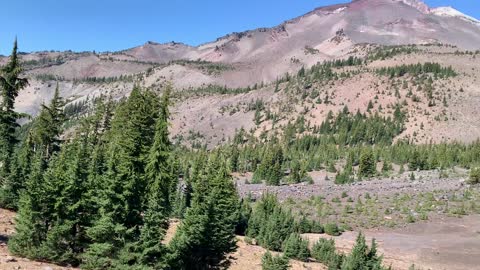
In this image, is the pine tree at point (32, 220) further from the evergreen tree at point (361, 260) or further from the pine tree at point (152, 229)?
the evergreen tree at point (361, 260)

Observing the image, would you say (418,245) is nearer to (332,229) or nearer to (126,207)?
(332,229)

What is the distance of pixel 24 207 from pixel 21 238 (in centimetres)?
168

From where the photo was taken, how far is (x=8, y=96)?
3419 cm

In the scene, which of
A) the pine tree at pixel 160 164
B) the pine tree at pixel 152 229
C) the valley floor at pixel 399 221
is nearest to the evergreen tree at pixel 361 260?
the valley floor at pixel 399 221

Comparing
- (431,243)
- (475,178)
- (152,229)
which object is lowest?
(431,243)

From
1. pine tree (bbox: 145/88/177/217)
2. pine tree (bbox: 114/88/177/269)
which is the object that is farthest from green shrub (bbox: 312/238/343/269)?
pine tree (bbox: 114/88/177/269)

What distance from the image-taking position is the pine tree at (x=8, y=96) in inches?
1314

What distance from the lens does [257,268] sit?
33531 millimetres

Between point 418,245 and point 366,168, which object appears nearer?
point 418,245

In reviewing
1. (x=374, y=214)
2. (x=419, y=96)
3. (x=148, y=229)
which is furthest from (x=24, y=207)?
(x=419, y=96)

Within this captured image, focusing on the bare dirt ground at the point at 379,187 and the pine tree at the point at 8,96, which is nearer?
the pine tree at the point at 8,96

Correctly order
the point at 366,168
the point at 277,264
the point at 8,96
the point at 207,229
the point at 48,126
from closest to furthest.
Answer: the point at 277,264
the point at 207,229
the point at 8,96
the point at 48,126
the point at 366,168

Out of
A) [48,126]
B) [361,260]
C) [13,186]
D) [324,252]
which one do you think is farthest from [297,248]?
[48,126]

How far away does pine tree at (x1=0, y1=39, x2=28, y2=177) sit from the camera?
3338cm
